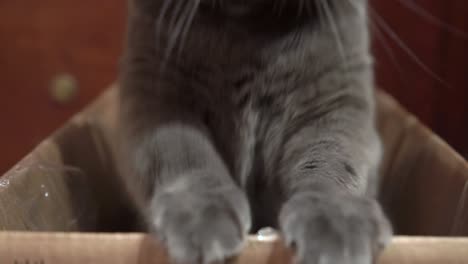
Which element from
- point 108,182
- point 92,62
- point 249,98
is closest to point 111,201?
point 108,182

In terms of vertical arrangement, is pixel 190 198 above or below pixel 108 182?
above

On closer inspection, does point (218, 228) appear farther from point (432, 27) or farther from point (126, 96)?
point (432, 27)

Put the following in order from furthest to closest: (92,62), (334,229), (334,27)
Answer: (92,62), (334,27), (334,229)

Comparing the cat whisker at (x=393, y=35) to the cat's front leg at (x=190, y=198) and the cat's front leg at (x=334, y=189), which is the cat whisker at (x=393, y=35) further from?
the cat's front leg at (x=190, y=198)

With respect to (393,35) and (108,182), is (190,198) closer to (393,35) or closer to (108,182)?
(393,35)

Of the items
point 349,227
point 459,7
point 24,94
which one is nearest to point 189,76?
point 349,227

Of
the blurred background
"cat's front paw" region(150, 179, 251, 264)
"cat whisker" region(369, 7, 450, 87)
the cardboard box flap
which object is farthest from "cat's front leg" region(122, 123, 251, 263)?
the blurred background
